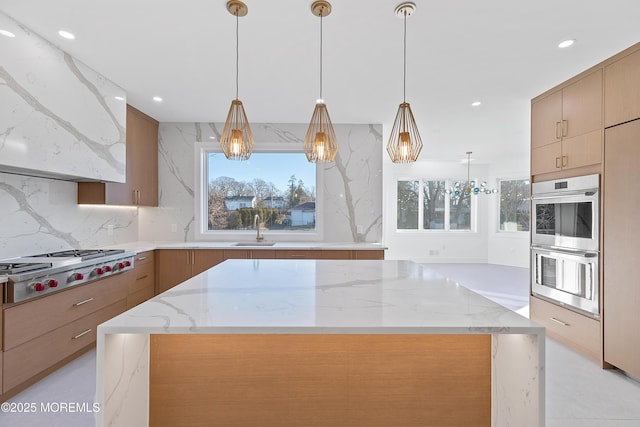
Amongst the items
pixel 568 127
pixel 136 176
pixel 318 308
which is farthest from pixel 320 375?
pixel 136 176

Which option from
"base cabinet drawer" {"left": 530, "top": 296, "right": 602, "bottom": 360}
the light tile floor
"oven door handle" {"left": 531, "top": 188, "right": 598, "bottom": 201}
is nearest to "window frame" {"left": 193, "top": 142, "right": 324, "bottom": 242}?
the light tile floor

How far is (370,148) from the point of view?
4.08m

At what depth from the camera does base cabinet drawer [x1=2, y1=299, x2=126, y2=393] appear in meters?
1.88

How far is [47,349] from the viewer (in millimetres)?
2119

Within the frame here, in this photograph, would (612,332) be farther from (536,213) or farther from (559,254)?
(536,213)

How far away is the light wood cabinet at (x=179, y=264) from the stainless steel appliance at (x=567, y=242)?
11.5ft

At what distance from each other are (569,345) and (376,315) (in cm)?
284

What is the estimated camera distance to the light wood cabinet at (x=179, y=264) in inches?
137

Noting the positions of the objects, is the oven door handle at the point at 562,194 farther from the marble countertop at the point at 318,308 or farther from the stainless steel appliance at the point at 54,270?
the stainless steel appliance at the point at 54,270

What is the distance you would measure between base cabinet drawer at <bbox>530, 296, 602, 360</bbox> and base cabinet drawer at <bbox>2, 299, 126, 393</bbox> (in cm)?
425

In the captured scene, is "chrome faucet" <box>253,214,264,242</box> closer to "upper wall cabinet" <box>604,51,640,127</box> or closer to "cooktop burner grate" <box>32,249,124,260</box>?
"cooktop burner grate" <box>32,249,124,260</box>

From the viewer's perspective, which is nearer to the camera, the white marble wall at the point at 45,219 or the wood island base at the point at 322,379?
the wood island base at the point at 322,379

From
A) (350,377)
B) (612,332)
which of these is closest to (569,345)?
(612,332)

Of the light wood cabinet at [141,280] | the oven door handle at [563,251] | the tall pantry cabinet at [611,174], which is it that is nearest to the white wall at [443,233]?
the oven door handle at [563,251]
